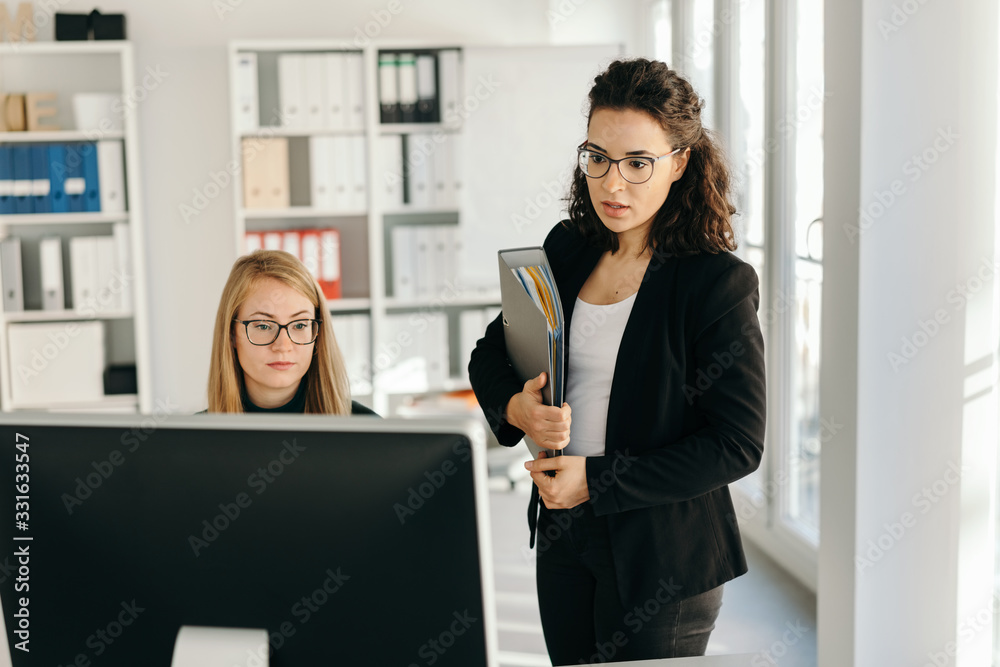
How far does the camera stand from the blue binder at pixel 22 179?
4207 mm

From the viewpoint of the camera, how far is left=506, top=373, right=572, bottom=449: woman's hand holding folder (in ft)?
4.51

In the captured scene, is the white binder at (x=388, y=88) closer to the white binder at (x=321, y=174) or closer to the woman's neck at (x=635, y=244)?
the white binder at (x=321, y=174)

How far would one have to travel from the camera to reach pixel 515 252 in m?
1.42

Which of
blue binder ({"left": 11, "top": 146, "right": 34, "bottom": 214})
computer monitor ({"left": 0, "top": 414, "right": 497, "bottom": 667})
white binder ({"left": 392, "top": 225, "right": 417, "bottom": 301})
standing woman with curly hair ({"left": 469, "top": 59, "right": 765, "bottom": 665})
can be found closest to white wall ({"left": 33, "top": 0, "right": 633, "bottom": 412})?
blue binder ({"left": 11, "top": 146, "right": 34, "bottom": 214})

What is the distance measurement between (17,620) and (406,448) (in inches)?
17.5

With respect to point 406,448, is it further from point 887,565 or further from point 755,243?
point 755,243

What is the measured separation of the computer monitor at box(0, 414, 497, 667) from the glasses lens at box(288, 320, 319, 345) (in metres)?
0.73

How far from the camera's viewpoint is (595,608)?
1431mm

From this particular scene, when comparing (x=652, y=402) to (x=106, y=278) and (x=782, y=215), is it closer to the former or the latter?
(x=782, y=215)

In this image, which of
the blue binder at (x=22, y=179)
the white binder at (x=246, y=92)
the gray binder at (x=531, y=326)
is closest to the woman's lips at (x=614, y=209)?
the gray binder at (x=531, y=326)

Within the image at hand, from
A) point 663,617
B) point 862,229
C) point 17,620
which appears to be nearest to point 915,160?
point 862,229

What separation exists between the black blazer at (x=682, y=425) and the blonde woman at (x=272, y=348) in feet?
1.75

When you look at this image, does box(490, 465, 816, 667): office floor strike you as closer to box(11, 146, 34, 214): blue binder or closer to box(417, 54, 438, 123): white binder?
box(417, 54, 438, 123): white binder

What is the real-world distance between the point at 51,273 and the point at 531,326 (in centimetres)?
369
